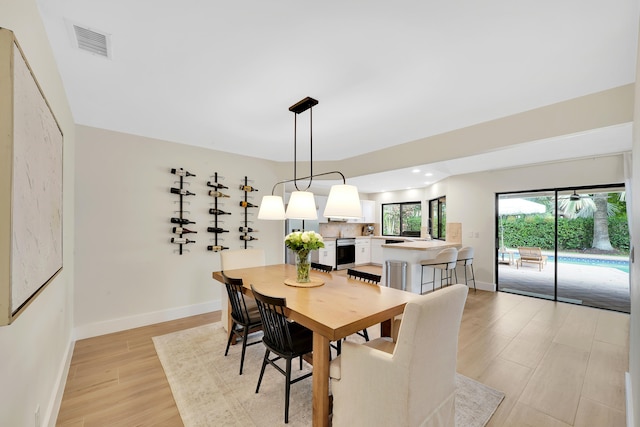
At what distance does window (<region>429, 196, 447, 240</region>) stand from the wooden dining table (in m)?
4.61

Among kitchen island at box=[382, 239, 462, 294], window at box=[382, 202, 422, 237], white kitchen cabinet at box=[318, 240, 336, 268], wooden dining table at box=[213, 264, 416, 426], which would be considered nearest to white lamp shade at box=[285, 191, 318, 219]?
wooden dining table at box=[213, 264, 416, 426]

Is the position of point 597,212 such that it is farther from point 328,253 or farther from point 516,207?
point 328,253

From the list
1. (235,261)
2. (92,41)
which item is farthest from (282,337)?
(92,41)

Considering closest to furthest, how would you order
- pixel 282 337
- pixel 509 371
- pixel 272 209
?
1. pixel 282 337
2. pixel 509 371
3. pixel 272 209

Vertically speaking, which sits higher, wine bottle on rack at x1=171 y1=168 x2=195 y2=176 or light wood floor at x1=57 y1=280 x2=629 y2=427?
wine bottle on rack at x1=171 y1=168 x2=195 y2=176

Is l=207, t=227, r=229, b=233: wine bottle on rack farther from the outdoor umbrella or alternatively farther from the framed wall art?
the outdoor umbrella

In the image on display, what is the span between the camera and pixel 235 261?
11.2ft

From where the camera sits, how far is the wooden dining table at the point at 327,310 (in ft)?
5.20

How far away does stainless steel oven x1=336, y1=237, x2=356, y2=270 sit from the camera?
7.43 metres

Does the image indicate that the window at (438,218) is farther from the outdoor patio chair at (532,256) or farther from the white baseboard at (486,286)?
the outdoor patio chair at (532,256)

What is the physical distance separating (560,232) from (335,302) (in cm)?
491

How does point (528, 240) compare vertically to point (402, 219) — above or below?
below

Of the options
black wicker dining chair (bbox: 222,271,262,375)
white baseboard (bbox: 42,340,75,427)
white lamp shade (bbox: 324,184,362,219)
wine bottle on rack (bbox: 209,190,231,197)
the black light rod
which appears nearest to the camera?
white baseboard (bbox: 42,340,75,427)

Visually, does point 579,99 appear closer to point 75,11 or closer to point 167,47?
point 167,47
